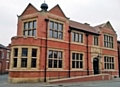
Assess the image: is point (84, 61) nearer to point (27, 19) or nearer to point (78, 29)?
point (78, 29)

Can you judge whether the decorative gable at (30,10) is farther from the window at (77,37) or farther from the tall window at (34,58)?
the window at (77,37)

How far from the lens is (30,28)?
24141 millimetres

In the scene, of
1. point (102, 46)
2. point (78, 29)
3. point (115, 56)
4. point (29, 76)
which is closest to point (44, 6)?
point (78, 29)

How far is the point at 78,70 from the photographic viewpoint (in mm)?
26859

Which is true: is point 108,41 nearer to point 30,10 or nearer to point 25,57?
point 30,10

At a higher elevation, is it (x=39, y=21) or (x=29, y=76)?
(x=39, y=21)

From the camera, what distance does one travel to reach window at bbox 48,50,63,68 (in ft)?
77.6

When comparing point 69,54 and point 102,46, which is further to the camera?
point 102,46

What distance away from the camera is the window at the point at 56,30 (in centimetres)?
2421

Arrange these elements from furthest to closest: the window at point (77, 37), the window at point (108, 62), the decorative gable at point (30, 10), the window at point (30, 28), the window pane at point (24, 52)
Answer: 1. the window at point (108, 62)
2. the window at point (77, 37)
3. the decorative gable at point (30, 10)
4. the window at point (30, 28)
5. the window pane at point (24, 52)

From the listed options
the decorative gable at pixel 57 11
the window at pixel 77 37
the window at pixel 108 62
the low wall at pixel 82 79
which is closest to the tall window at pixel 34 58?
the low wall at pixel 82 79

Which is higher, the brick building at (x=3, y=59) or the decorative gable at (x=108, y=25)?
the decorative gable at (x=108, y=25)

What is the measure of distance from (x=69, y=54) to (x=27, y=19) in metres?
7.28

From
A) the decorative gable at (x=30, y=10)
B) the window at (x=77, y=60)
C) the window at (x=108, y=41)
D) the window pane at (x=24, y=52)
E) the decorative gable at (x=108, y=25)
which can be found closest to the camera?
the window pane at (x=24, y=52)
